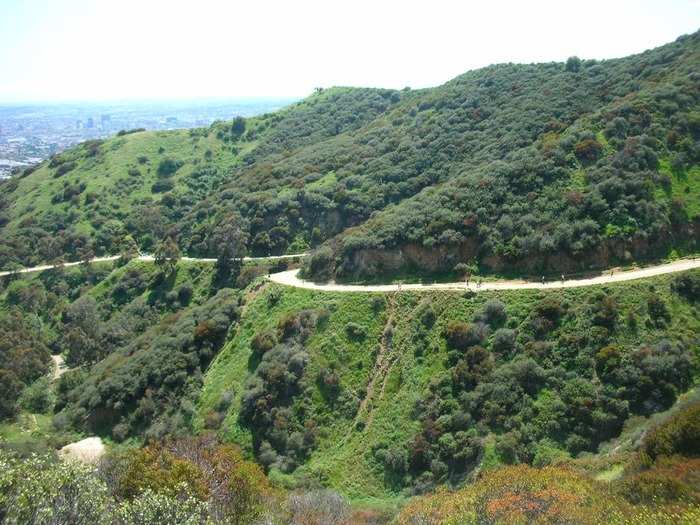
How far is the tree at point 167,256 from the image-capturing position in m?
63.0

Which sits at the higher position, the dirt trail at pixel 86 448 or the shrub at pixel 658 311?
the shrub at pixel 658 311

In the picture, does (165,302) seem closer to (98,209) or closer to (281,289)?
(281,289)

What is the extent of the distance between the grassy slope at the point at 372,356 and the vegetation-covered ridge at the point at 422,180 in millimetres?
4665

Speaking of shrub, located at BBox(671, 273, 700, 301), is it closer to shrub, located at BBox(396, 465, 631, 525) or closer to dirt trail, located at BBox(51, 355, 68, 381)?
shrub, located at BBox(396, 465, 631, 525)

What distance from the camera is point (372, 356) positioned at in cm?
3581

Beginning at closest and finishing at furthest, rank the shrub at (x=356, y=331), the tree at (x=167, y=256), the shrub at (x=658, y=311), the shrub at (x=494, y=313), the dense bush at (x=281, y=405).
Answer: the shrub at (x=658, y=311)
the dense bush at (x=281, y=405)
the shrub at (x=494, y=313)
the shrub at (x=356, y=331)
the tree at (x=167, y=256)

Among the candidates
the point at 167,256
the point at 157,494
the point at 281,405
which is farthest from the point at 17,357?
Result: the point at 157,494

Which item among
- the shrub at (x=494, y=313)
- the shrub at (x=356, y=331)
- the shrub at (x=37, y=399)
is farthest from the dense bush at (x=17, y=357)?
the shrub at (x=494, y=313)

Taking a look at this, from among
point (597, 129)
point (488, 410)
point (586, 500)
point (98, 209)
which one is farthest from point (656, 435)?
point (98, 209)

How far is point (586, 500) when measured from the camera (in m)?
16.3

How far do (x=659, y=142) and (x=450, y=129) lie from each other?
29.0m

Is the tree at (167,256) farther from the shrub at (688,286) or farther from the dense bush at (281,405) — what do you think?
the shrub at (688,286)

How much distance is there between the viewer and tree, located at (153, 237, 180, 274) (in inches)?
2479

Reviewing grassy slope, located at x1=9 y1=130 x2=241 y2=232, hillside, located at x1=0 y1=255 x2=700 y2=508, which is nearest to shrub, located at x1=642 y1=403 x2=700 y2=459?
hillside, located at x1=0 y1=255 x2=700 y2=508
